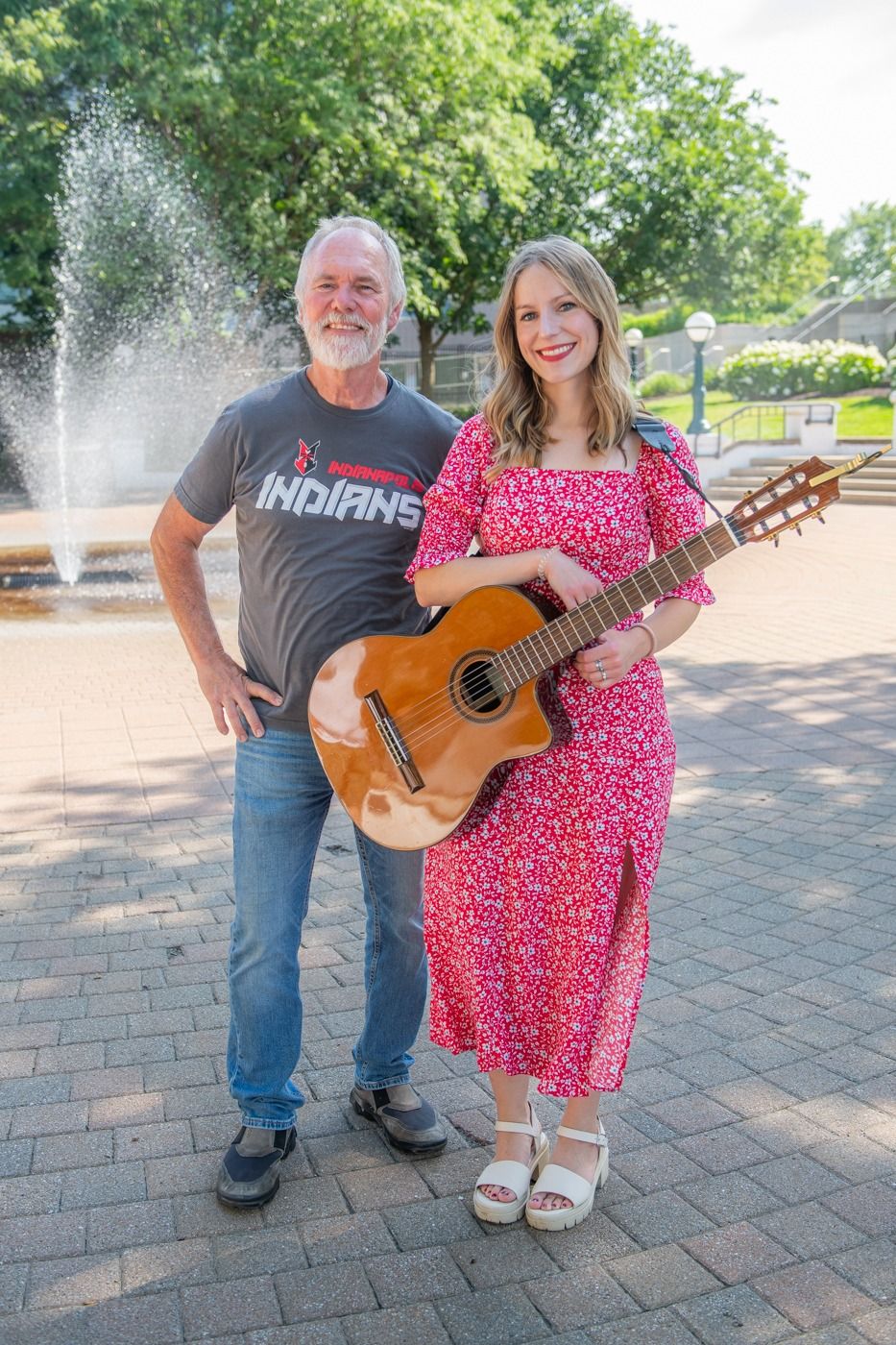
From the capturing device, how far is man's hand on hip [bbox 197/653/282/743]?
316 centimetres

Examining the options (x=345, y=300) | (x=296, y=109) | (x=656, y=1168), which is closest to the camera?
(x=345, y=300)

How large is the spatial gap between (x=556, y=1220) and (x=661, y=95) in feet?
128

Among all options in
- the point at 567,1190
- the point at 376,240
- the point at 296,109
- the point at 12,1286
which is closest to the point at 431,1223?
the point at 567,1190

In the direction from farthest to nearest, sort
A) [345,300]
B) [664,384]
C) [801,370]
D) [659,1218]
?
[664,384], [801,370], [345,300], [659,1218]

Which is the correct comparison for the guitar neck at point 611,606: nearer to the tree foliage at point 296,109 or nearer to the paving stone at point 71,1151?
the paving stone at point 71,1151

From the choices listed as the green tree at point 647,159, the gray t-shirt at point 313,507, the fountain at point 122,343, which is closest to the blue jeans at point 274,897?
the gray t-shirt at point 313,507

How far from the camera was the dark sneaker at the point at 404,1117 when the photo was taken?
3.26 metres

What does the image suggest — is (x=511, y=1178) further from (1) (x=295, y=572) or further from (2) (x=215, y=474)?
(2) (x=215, y=474)

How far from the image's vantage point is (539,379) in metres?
3.00

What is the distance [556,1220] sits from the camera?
2.89 m

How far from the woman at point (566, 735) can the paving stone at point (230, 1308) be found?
54cm

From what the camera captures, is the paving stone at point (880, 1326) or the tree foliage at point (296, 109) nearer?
the paving stone at point (880, 1326)

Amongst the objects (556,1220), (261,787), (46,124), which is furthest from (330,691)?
(46,124)

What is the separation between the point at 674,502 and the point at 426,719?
0.73m
